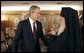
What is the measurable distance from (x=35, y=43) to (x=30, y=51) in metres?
0.10

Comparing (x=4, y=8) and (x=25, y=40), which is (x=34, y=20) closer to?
(x=25, y=40)

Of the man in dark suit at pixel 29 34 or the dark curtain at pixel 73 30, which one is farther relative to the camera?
the man in dark suit at pixel 29 34

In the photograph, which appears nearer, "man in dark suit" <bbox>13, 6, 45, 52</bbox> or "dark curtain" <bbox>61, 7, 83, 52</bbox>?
"dark curtain" <bbox>61, 7, 83, 52</bbox>

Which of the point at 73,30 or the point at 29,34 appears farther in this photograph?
the point at 29,34

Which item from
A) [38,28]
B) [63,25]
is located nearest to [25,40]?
[38,28]

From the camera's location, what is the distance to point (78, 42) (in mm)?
1734

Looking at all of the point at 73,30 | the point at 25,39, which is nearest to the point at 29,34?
the point at 25,39

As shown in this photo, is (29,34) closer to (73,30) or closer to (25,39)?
(25,39)

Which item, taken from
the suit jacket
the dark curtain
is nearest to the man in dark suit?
the suit jacket

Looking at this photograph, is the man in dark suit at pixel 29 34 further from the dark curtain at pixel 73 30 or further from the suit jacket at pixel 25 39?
the dark curtain at pixel 73 30

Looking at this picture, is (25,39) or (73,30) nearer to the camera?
(73,30)

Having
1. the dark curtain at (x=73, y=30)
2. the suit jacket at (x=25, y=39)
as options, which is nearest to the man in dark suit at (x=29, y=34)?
the suit jacket at (x=25, y=39)

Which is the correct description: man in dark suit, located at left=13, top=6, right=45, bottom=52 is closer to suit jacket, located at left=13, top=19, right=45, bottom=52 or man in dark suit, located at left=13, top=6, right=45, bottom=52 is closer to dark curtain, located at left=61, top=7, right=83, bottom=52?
suit jacket, located at left=13, top=19, right=45, bottom=52

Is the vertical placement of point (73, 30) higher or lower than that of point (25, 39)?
higher
